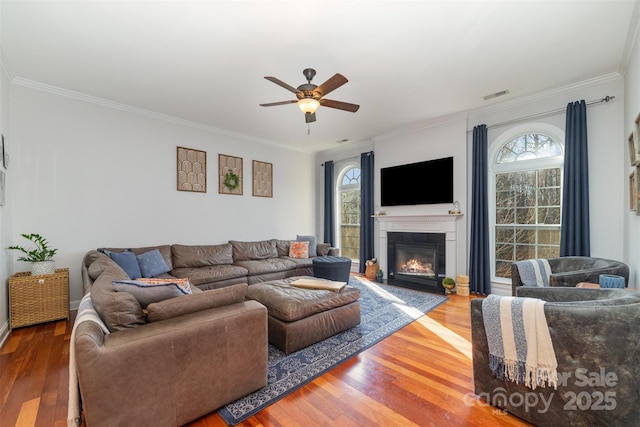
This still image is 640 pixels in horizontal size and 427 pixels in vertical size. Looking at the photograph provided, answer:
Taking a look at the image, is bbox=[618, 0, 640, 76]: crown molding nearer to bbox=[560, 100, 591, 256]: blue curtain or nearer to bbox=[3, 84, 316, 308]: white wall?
bbox=[560, 100, 591, 256]: blue curtain

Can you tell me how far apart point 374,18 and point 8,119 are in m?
4.22

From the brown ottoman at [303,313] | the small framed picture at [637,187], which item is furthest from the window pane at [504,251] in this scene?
the brown ottoman at [303,313]

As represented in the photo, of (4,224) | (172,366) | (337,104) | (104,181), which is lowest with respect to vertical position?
(172,366)

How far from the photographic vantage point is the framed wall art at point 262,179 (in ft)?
18.7

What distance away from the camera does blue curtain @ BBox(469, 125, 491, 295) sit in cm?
423

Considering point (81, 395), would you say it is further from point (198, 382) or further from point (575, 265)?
point (575, 265)

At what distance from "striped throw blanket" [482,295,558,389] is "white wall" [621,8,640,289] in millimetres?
1885

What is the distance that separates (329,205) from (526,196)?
3.76 meters

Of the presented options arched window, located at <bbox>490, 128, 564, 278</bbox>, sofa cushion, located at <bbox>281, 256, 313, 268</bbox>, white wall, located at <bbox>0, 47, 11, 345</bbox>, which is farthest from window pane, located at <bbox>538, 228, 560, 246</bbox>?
white wall, located at <bbox>0, 47, 11, 345</bbox>

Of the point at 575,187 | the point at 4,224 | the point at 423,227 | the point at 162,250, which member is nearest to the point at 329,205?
the point at 423,227

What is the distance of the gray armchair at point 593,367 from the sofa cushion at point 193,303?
193 centimetres

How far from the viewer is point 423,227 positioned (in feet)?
16.2

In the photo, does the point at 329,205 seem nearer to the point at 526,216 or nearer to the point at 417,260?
the point at 417,260

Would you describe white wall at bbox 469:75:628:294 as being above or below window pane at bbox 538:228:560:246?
above
